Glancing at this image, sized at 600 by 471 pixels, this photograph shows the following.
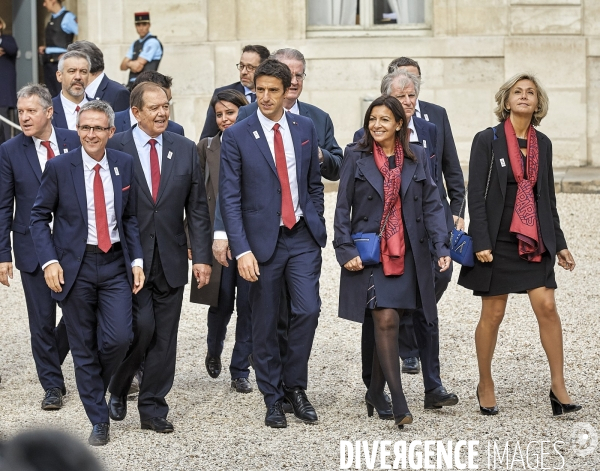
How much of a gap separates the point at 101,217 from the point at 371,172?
1416 millimetres

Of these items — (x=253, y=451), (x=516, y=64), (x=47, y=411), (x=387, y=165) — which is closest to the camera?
(x=253, y=451)

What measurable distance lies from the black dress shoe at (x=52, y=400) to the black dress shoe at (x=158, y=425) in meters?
0.76

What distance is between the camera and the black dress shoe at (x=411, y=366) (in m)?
6.93

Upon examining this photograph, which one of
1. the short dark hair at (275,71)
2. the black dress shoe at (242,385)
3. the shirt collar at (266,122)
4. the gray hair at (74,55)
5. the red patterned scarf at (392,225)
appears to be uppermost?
the gray hair at (74,55)

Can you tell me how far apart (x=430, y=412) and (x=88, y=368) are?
1891 mm

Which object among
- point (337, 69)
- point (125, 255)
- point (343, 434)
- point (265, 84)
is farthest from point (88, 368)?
point (337, 69)

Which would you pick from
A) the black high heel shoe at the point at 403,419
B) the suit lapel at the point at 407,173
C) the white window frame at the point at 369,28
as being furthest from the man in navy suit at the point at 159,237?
the white window frame at the point at 369,28

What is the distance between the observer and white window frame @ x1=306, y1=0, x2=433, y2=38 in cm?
1559

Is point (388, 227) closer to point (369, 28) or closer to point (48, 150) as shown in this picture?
point (48, 150)

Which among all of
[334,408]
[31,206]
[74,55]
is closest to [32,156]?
[31,206]

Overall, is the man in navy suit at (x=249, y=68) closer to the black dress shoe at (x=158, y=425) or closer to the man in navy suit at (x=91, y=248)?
the man in navy suit at (x=91, y=248)

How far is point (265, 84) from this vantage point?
560 centimetres

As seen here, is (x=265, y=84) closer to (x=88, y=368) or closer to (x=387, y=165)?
(x=387, y=165)

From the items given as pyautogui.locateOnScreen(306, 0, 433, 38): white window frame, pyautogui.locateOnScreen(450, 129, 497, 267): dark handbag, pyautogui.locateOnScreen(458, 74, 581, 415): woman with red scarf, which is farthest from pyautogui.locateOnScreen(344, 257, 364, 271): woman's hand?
pyautogui.locateOnScreen(306, 0, 433, 38): white window frame
